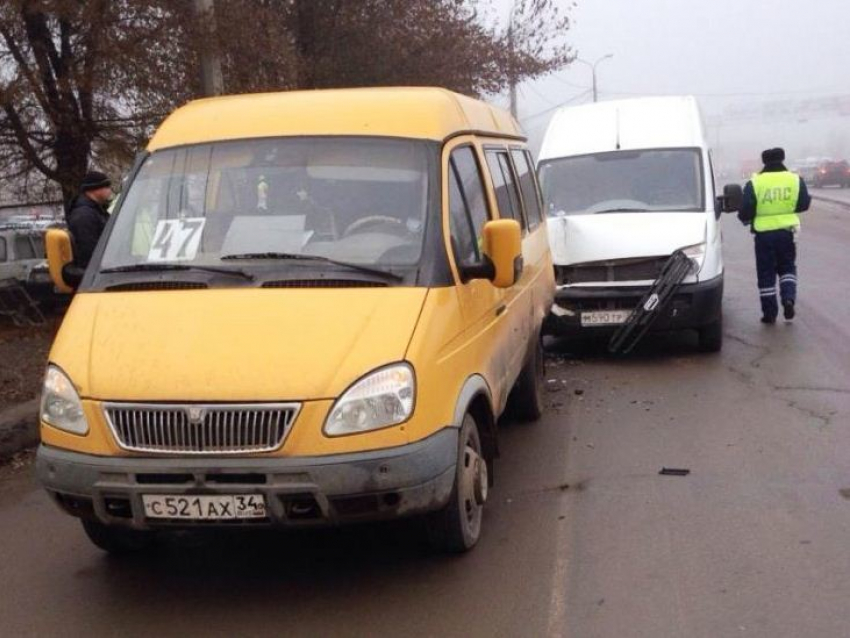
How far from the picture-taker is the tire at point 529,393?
7211mm

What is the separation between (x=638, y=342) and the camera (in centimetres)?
1017

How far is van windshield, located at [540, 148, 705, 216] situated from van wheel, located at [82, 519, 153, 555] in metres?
5.94

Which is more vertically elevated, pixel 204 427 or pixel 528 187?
pixel 528 187

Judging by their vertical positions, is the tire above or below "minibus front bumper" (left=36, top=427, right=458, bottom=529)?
below

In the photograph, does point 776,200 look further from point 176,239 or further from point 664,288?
point 176,239

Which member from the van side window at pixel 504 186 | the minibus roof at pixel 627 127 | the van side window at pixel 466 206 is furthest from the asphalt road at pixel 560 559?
the minibus roof at pixel 627 127

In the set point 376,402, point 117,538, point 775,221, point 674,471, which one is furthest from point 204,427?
point 775,221

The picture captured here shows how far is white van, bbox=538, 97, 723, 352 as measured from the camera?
30.1ft

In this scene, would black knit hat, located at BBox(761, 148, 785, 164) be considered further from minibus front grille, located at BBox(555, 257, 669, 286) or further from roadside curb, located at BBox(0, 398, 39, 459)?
roadside curb, located at BBox(0, 398, 39, 459)

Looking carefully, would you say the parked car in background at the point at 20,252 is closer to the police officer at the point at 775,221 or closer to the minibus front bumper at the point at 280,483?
the police officer at the point at 775,221

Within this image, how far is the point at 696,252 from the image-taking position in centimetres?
914

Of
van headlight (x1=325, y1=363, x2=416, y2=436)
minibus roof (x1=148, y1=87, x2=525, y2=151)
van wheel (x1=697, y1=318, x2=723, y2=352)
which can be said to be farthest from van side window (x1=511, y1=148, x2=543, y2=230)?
van headlight (x1=325, y1=363, x2=416, y2=436)

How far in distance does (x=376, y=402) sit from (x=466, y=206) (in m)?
1.60

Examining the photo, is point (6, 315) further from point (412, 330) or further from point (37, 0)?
point (412, 330)
